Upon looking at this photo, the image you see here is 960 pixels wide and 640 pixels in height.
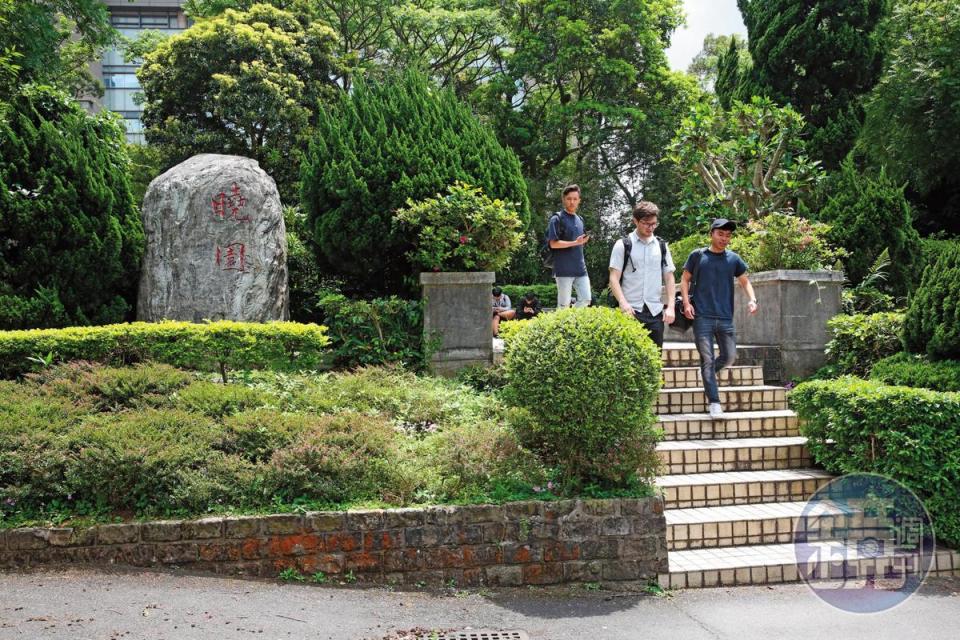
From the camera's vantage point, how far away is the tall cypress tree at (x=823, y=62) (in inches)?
602

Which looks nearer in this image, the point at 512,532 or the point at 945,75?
the point at 512,532

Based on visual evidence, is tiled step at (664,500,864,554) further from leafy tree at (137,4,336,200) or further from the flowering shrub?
leafy tree at (137,4,336,200)

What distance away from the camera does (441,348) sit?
809 centimetres

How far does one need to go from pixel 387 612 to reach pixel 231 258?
6373mm

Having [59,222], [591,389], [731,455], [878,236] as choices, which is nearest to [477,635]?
[591,389]

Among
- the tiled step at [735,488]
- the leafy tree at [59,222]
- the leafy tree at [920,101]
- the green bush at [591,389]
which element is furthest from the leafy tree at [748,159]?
the leafy tree at [59,222]

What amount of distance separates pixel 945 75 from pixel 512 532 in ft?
39.1

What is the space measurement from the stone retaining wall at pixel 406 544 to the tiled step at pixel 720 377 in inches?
105

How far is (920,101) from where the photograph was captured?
1283 cm

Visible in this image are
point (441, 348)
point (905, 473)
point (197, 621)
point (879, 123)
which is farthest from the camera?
point (879, 123)

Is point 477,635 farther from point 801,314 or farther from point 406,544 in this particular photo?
point 801,314

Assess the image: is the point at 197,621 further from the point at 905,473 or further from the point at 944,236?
the point at 944,236

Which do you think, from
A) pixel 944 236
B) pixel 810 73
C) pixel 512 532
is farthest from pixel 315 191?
pixel 944 236

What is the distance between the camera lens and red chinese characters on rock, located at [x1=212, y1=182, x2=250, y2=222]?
958cm
